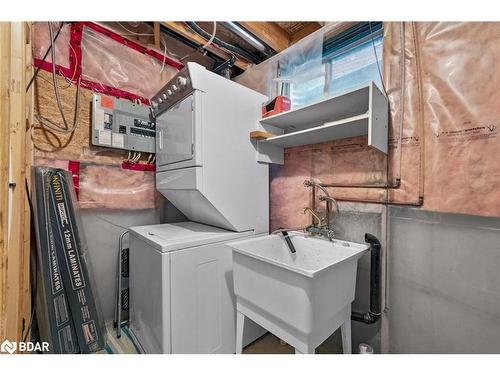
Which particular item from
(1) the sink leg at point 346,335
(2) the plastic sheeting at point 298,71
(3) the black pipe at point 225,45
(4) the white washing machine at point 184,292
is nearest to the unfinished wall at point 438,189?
(1) the sink leg at point 346,335

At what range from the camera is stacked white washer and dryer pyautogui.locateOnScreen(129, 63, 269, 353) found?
1271 mm

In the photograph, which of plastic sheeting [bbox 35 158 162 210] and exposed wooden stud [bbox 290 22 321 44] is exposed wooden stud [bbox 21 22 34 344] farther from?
exposed wooden stud [bbox 290 22 321 44]

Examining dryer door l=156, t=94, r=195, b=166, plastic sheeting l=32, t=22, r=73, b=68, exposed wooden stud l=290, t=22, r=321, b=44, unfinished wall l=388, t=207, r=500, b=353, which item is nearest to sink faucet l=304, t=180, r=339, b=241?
unfinished wall l=388, t=207, r=500, b=353

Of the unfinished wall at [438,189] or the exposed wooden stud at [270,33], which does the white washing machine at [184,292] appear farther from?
the exposed wooden stud at [270,33]

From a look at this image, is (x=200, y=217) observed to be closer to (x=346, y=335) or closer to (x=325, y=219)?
(x=325, y=219)

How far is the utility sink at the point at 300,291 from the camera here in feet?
3.25

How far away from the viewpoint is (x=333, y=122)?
1.33 meters

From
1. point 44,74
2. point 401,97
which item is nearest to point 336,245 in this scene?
point 401,97

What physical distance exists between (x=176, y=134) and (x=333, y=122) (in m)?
1.08

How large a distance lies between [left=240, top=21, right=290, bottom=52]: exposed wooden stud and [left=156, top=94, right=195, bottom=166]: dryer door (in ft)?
3.17

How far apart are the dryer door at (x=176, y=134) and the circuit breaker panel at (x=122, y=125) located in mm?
150

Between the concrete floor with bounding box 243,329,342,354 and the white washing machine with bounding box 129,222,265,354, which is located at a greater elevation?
the white washing machine with bounding box 129,222,265,354

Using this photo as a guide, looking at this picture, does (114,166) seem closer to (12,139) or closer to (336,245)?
(12,139)

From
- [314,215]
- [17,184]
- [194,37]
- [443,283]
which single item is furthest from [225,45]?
[443,283]
